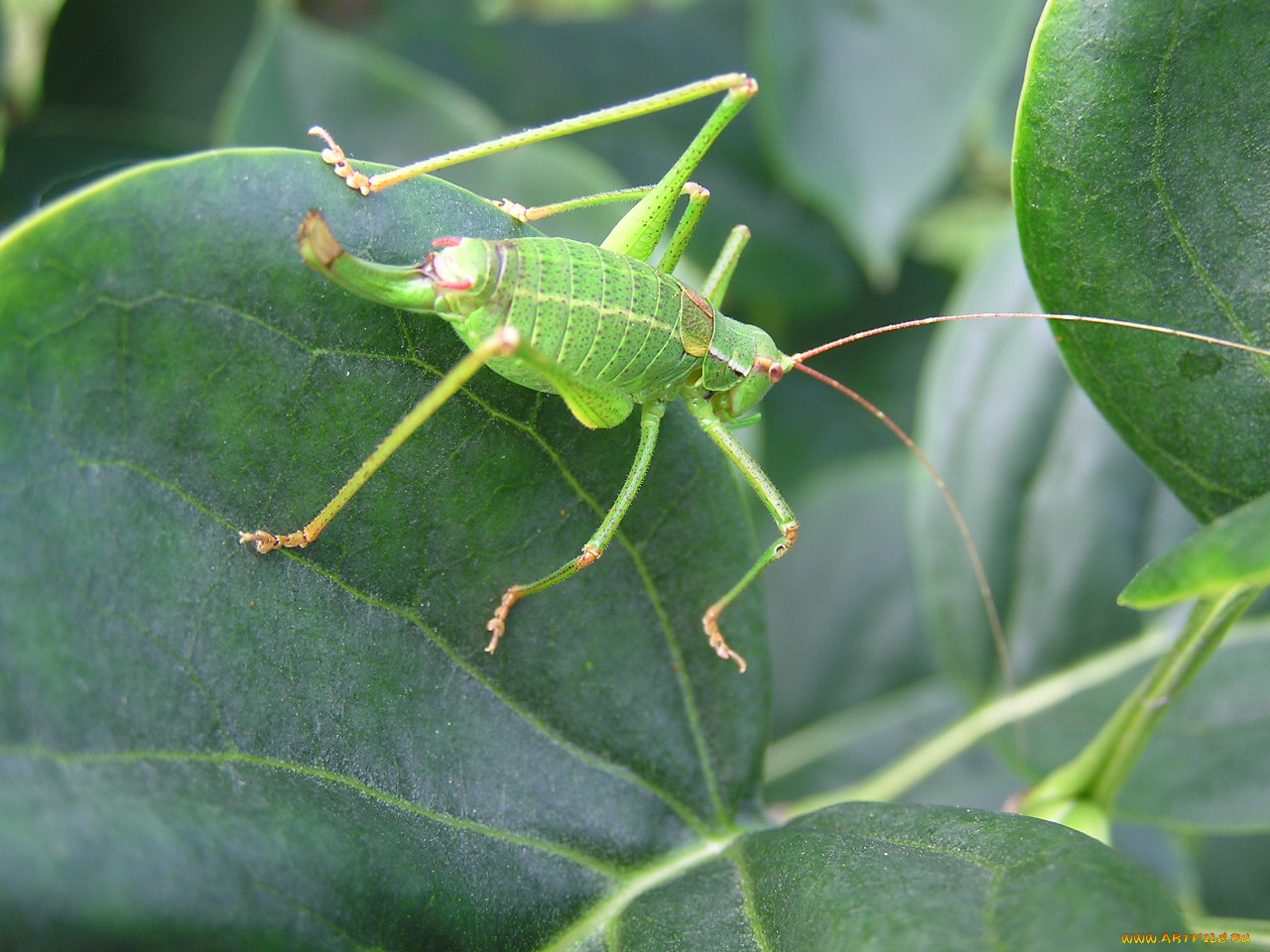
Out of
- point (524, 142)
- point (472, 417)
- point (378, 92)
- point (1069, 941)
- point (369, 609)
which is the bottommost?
point (1069, 941)

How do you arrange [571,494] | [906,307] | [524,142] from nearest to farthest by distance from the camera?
[571,494], [524,142], [906,307]

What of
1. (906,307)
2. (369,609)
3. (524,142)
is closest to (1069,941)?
(369,609)

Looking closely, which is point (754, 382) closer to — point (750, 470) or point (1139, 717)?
point (750, 470)

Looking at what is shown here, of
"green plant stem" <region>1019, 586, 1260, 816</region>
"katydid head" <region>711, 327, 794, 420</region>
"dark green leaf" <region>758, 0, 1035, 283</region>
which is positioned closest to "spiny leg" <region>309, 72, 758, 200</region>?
"katydid head" <region>711, 327, 794, 420</region>

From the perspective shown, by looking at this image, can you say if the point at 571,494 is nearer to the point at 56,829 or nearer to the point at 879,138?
the point at 56,829

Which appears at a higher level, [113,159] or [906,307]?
[113,159]

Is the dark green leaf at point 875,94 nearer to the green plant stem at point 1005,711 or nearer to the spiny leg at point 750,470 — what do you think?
the spiny leg at point 750,470

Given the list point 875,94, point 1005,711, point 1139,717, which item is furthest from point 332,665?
point 875,94
